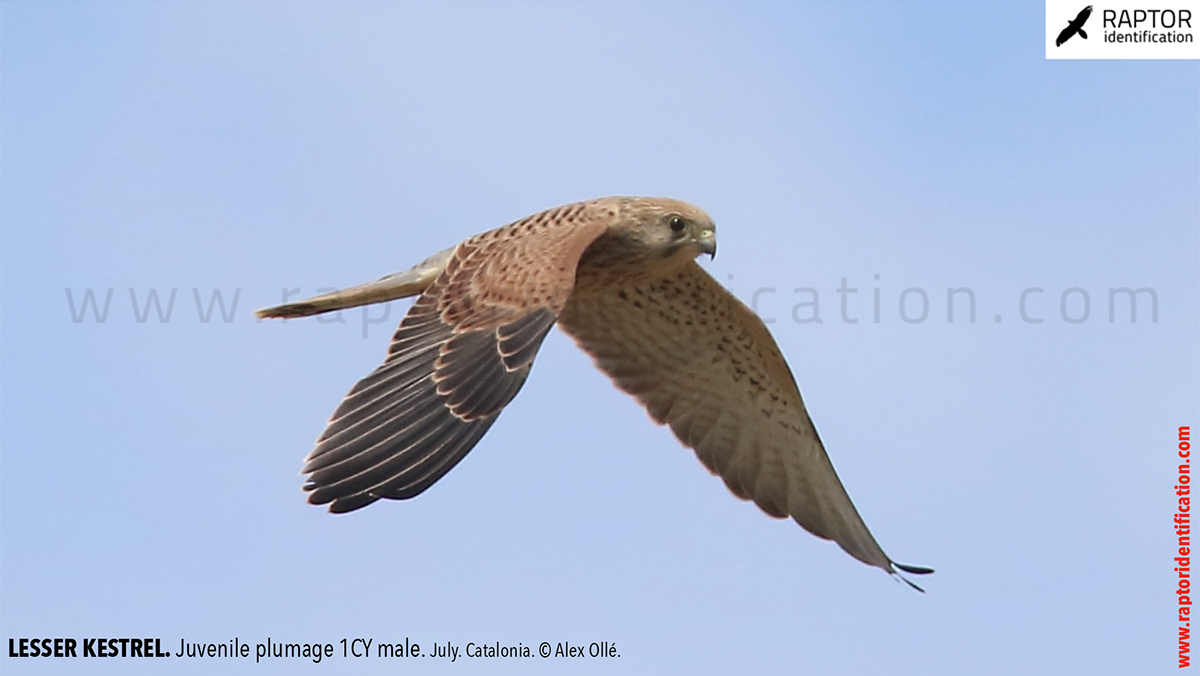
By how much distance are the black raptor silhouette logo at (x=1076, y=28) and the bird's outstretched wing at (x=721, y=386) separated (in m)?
3.02

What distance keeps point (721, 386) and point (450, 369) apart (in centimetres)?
290

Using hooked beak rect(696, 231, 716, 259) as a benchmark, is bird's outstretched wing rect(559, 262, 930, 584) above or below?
below

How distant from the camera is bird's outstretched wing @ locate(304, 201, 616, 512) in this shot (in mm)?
6801

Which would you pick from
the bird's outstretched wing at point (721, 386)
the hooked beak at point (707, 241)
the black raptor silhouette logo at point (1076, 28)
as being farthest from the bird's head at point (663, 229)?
the black raptor silhouette logo at point (1076, 28)

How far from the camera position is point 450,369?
7297 millimetres

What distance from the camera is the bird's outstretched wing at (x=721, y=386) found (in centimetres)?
955

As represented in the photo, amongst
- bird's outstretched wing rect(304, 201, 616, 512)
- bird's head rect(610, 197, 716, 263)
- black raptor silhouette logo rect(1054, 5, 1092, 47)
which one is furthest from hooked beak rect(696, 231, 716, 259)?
black raptor silhouette logo rect(1054, 5, 1092, 47)

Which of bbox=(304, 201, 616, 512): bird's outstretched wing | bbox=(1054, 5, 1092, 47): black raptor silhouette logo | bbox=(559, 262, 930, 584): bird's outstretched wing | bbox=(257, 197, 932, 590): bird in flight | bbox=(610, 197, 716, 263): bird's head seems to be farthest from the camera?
bbox=(1054, 5, 1092, 47): black raptor silhouette logo

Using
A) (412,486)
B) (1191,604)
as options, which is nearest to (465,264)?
(412,486)

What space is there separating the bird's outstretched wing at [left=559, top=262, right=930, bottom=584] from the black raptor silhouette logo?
9.91 ft

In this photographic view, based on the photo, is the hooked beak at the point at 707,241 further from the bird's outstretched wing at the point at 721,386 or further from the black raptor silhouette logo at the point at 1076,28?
the black raptor silhouette logo at the point at 1076,28

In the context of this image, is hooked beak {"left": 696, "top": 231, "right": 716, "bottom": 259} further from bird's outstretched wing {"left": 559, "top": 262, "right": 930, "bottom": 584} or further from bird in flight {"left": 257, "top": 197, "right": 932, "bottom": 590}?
bird's outstretched wing {"left": 559, "top": 262, "right": 930, "bottom": 584}

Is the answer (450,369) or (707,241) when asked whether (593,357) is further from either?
(450,369)

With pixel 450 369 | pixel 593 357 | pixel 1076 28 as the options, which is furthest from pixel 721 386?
pixel 1076 28
